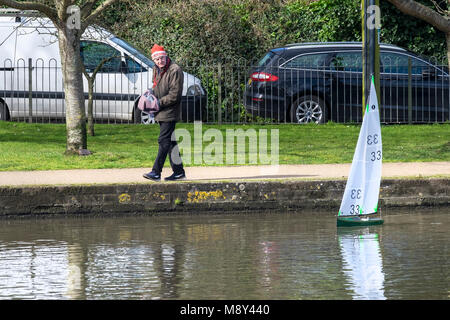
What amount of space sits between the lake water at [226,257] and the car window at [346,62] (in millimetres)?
8382

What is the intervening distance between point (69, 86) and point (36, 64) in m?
5.19

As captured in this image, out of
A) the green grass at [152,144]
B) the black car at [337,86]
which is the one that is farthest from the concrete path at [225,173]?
the black car at [337,86]

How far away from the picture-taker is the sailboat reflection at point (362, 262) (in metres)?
7.18

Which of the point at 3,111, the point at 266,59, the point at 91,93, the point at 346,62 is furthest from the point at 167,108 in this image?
the point at 3,111

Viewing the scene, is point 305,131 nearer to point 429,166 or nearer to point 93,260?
point 429,166

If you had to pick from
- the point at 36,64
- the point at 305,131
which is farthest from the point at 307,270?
the point at 36,64

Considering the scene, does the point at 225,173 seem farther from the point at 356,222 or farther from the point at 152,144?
the point at 152,144

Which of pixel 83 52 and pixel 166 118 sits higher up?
pixel 83 52

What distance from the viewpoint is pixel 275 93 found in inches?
763

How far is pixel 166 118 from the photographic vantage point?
40.2 feet

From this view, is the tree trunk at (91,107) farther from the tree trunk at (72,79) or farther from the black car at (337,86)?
the black car at (337,86)

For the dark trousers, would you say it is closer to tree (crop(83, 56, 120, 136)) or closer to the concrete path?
the concrete path
